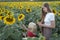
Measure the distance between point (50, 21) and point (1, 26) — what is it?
1.09m

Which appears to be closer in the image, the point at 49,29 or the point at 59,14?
the point at 49,29

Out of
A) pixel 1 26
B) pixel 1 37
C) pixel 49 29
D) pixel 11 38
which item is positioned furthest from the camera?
pixel 1 26

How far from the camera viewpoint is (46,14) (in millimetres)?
5055

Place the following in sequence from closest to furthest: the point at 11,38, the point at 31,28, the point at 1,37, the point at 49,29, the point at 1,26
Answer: the point at 11,38
the point at 1,37
the point at 31,28
the point at 49,29
the point at 1,26

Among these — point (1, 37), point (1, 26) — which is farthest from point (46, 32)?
point (1, 37)

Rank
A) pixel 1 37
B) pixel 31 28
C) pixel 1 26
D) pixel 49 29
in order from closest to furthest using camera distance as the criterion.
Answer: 1. pixel 1 37
2. pixel 31 28
3. pixel 49 29
4. pixel 1 26

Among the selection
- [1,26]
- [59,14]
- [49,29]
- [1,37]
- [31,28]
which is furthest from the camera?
[59,14]

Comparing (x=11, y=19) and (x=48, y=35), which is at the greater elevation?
(x=11, y=19)

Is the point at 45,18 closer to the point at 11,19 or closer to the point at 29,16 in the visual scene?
the point at 11,19

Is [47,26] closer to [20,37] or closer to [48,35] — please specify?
[48,35]

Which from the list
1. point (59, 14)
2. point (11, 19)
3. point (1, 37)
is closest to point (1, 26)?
point (11, 19)

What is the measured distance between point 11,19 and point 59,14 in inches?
91.6

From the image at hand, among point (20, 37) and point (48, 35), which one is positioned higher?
point (20, 37)

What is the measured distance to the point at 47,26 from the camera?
5012 millimetres
